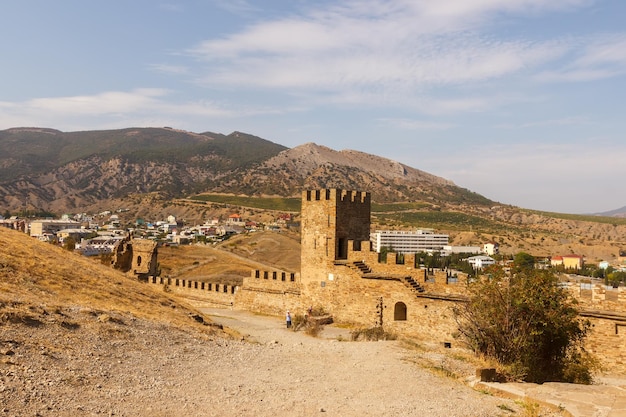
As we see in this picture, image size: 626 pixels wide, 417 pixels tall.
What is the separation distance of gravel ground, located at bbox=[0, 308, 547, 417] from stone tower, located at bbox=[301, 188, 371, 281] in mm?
9851

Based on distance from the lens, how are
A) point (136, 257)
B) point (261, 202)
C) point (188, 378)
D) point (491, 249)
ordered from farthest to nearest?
point (261, 202) < point (491, 249) < point (136, 257) < point (188, 378)

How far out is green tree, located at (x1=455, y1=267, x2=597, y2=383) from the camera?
14.7m

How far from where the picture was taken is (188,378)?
10.8 meters

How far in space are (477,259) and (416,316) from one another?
208 feet

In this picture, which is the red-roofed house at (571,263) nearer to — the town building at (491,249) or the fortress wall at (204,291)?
the town building at (491,249)

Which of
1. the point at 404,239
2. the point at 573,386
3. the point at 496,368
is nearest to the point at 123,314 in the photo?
the point at 496,368

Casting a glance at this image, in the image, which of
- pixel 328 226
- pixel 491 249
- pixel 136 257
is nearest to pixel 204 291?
pixel 136 257

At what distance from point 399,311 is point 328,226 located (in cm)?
514

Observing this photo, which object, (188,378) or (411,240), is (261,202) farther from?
(188,378)

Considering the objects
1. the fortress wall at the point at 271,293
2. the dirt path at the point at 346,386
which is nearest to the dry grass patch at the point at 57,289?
the dirt path at the point at 346,386

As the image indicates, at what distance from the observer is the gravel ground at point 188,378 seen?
8789 mm

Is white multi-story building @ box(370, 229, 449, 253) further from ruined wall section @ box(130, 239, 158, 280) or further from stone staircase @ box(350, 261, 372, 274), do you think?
stone staircase @ box(350, 261, 372, 274)

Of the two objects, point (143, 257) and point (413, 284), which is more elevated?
point (413, 284)

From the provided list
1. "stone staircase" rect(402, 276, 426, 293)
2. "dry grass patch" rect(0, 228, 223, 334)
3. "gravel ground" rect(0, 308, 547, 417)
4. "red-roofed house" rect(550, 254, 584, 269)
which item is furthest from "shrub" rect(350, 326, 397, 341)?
"red-roofed house" rect(550, 254, 584, 269)
